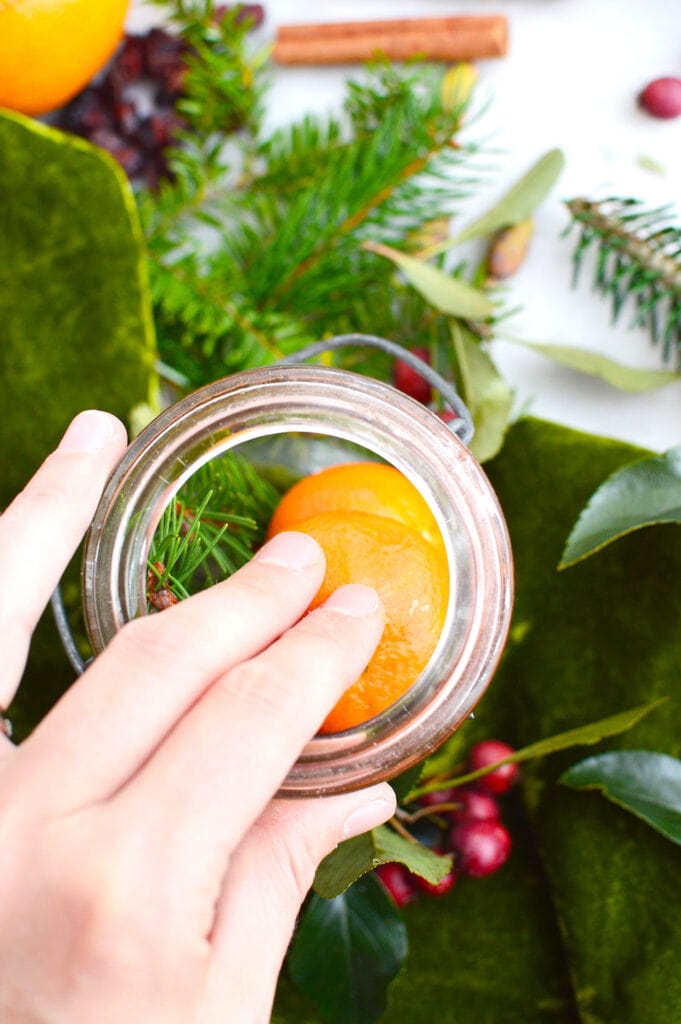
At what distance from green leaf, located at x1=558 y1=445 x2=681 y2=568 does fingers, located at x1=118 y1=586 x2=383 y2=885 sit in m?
0.27

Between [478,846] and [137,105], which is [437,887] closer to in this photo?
[478,846]

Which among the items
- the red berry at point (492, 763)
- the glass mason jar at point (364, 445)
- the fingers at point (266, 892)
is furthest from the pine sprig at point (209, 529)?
the red berry at point (492, 763)

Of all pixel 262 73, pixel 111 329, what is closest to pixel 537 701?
pixel 111 329

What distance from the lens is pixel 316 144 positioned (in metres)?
0.70

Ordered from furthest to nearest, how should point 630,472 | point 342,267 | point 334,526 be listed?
point 342,267 < point 630,472 < point 334,526

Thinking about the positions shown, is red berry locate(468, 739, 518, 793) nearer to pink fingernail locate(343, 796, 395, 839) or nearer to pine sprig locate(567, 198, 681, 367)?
pink fingernail locate(343, 796, 395, 839)

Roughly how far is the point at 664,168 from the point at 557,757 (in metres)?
0.46

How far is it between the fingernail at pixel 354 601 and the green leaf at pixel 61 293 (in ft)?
0.99

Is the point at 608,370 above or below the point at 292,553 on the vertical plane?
below

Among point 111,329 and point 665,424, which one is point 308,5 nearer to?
point 111,329

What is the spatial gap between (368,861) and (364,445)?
206 mm

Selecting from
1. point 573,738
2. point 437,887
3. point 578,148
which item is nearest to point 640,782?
point 573,738

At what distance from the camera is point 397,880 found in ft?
1.92

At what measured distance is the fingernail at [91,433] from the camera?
1.29ft
